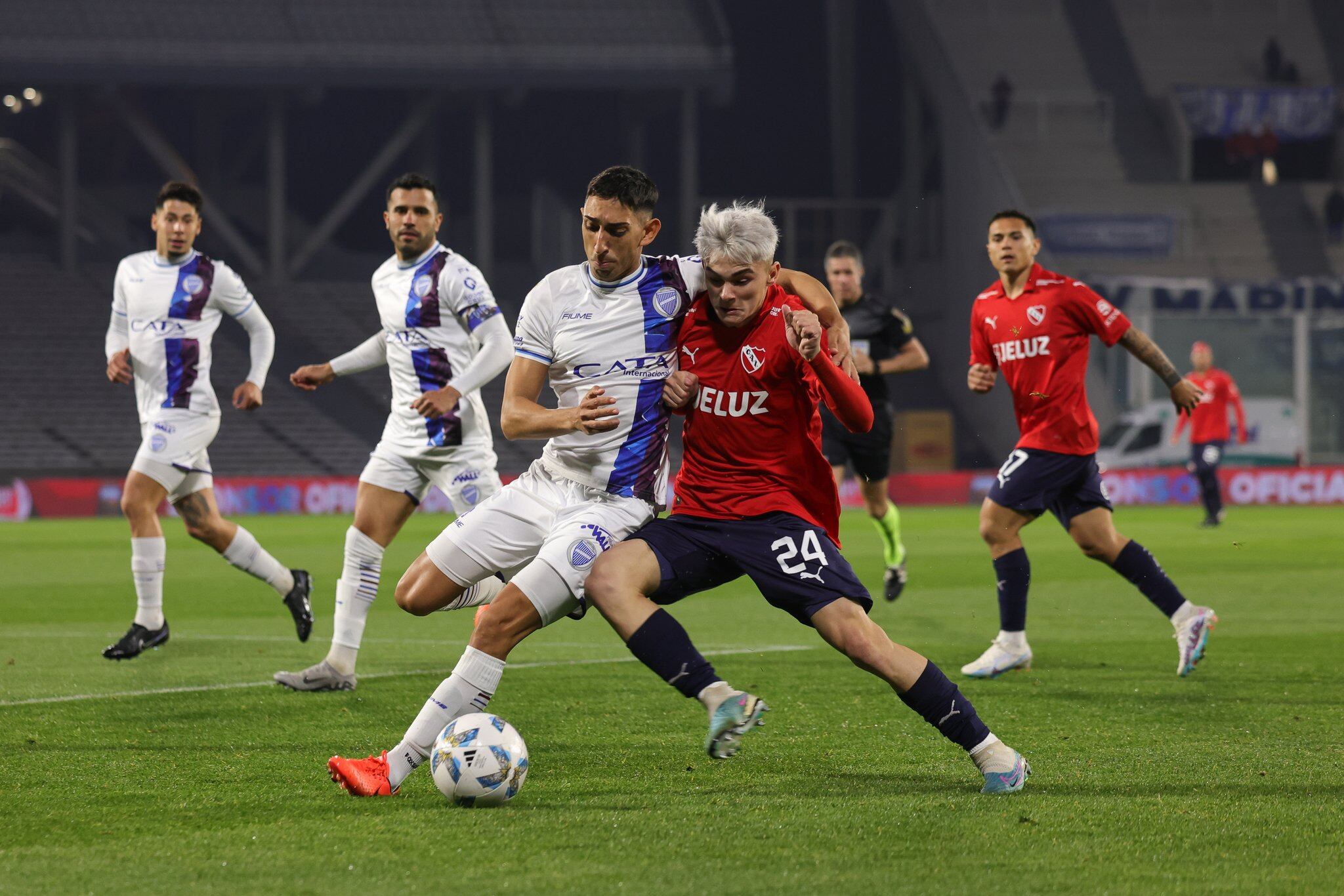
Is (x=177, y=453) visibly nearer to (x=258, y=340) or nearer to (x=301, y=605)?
(x=258, y=340)

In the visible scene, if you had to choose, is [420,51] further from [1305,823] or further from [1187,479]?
[1305,823]

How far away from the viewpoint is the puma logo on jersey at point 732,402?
Answer: 202 inches

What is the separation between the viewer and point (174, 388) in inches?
348

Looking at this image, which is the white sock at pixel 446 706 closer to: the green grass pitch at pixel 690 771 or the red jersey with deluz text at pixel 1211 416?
the green grass pitch at pixel 690 771

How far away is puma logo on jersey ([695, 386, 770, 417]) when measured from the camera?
5.13 meters

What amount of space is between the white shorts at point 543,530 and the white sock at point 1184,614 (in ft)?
11.2

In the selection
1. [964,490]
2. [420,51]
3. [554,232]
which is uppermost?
[420,51]

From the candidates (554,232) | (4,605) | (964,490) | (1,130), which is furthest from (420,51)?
(4,605)

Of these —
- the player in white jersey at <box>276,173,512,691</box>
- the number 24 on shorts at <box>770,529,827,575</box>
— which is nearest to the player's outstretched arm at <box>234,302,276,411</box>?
the player in white jersey at <box>276,173,512,691</box>

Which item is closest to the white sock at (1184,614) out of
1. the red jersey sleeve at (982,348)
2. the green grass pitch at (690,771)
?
the green grass pitch at (690,771)

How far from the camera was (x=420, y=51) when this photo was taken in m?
32.8

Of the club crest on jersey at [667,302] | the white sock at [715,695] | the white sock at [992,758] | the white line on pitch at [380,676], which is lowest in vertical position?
the white line on pitch at [380,676]

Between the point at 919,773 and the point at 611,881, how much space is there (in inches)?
65.7

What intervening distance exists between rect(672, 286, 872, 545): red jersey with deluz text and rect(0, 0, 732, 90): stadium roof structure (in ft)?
94.1
